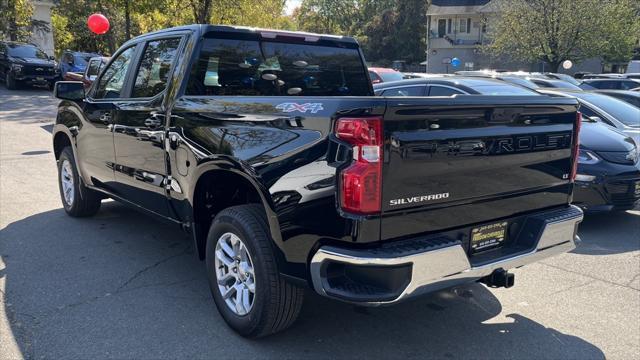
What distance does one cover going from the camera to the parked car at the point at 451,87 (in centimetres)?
750

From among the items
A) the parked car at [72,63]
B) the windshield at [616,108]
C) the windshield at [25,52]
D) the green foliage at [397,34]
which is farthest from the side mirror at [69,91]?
the green foliage at [397,34]

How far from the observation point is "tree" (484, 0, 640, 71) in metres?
29.0

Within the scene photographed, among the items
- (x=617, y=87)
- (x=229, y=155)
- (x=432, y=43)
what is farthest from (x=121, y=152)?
(x=432, y=43)

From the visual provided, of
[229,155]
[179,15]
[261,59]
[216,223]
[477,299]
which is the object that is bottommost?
[477,299]

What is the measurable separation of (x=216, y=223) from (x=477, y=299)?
210 cm

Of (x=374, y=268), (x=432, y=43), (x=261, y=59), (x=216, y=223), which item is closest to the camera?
(x=374, y=268)

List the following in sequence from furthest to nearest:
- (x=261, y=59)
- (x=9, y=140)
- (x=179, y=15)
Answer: (x=179, y=15), (x=9, y=140), (x=261, y=59)

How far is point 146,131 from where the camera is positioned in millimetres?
4465

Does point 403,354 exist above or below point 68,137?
below

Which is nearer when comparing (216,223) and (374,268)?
(374,268)

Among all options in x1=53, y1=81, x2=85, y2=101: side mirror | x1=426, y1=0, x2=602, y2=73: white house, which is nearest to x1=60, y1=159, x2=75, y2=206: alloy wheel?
x1=53, y1=81, x2=85, y2=101: side mirror

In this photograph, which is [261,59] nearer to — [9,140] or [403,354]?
[403,354]

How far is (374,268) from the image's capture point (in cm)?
280

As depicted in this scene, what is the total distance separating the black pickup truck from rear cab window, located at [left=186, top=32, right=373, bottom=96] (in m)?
0.01
